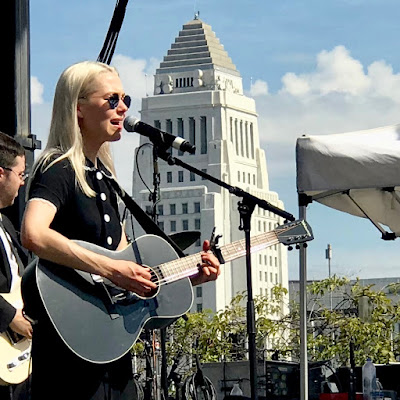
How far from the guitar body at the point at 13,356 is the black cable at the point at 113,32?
1.66 m

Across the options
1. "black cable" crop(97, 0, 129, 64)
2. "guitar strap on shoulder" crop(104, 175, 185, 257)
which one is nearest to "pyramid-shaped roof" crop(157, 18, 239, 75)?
"black cable" crop(97, 0, 129, 64)

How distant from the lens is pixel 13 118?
5402 millimetres

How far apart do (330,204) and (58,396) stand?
→ 455 cm

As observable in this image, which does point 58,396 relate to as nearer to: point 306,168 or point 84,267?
point 84,267

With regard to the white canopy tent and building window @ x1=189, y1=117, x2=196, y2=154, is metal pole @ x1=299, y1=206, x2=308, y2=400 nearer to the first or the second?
the white canopy tent

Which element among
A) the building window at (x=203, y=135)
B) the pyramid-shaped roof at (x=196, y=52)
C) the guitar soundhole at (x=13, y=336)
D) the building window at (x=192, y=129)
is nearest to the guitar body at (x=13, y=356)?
the guitar soundhole at (x=13, y=336)

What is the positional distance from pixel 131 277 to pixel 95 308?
154 millimetres

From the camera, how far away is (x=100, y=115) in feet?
11.0

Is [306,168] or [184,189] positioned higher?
[184,189]

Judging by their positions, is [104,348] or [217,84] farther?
[217,84]

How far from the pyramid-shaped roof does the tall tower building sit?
0.95 feet

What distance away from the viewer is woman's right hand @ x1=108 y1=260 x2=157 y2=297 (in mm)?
3195

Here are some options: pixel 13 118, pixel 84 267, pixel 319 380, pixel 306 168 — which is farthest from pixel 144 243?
pixel 319 380

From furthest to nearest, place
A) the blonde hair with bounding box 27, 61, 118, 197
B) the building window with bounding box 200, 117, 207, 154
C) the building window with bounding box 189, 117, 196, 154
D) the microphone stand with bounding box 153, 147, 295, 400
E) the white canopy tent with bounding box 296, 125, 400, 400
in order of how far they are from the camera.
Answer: the building window with bounding box 189, 117, 196, 154 < the building window with bounding box 200, 117, 207, 154 < the white canopy tent with bounding box 296, 125, 400, 400 < the microphone stand with bounding box 153, 147, 295, 400 < the blonde hair with bounding box 27, 61, 118, 197
